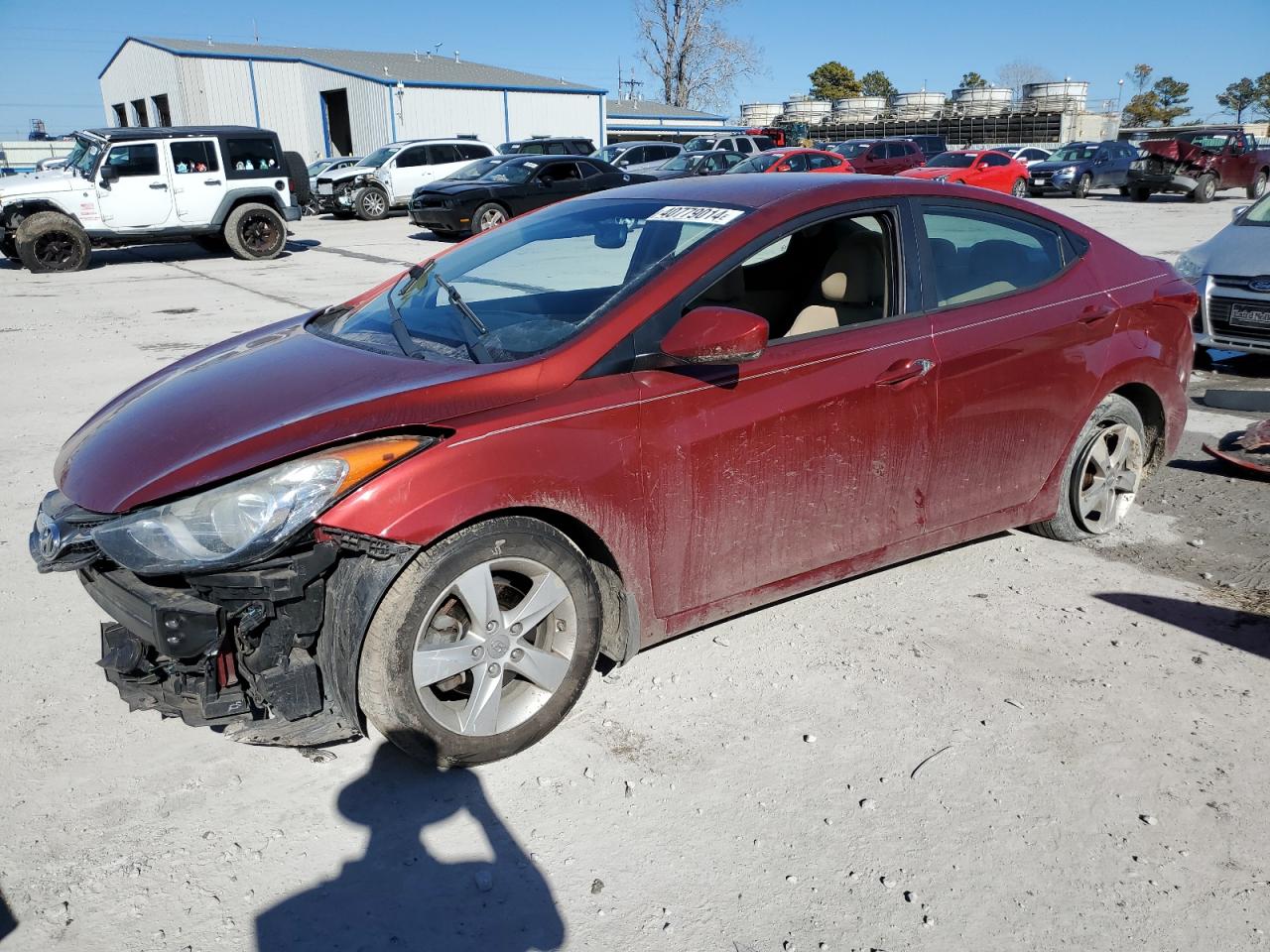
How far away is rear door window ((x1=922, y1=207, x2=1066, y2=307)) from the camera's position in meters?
3.75

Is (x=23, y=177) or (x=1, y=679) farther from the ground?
(x=23, y=177)

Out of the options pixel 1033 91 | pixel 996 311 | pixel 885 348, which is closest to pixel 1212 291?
pixel 996 311

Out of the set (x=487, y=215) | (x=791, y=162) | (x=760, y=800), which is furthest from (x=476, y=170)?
(x=760, y=800)

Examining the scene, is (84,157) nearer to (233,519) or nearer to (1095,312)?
(233,519)

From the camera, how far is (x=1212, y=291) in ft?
25.1

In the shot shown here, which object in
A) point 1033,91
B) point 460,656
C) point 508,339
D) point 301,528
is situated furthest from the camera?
point 1033,91

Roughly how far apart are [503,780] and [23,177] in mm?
16779

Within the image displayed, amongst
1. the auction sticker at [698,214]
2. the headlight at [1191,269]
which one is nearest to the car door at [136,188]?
the headlight at [1191,269]

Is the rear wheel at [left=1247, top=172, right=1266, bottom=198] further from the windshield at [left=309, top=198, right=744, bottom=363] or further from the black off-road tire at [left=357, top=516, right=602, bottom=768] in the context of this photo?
the black off-road tire at [left=357, top=516, right=602, bottom=768]

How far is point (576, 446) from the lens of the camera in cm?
287

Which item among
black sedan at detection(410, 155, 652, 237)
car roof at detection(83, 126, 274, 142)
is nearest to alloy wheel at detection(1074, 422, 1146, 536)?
black sedan at detection(410, 155, 652, 237)

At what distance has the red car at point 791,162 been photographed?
23250mm

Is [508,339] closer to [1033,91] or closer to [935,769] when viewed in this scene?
[935,769]

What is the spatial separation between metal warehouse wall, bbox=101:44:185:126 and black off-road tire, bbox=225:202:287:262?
26.8m
